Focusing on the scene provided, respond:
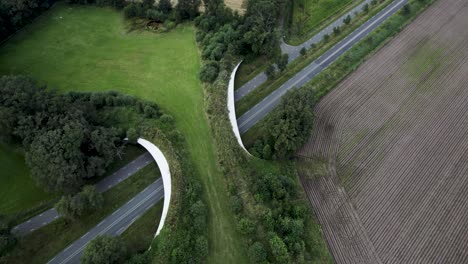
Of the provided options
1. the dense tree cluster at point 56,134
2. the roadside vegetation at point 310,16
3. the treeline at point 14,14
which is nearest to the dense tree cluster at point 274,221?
the dense tree cluster at point 56,134

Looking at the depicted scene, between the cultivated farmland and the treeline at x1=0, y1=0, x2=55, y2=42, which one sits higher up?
the treeline at x1=0, y1=0, x2=55, y2=42

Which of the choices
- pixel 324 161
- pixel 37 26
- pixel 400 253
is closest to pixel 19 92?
pixel 37 26

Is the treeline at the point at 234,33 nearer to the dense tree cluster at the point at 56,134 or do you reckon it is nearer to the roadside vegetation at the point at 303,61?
the roadside vegetation at the point at 303,61

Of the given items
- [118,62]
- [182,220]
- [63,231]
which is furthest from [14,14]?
[182,220]

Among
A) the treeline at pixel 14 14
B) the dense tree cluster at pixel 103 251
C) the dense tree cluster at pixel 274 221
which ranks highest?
the treeline at pixel 14 14

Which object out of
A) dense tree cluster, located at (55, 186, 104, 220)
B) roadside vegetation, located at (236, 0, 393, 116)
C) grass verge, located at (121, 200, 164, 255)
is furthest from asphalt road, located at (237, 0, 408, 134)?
dense tree cluster, located at (55, 186, 104, 220)

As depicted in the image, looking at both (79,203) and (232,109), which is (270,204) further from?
(79,203)

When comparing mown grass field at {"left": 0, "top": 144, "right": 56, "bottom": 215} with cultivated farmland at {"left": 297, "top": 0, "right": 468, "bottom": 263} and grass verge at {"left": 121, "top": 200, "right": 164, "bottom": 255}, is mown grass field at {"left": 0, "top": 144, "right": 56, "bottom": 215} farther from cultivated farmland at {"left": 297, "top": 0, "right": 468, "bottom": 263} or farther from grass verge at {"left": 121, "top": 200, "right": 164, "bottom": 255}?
cultivated farmland at {"left": 297, "top": 0, "right": 468, "bottom": 263}
